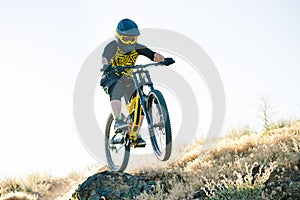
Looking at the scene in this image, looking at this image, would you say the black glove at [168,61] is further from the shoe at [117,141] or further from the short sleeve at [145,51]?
the shoe at [117,141]

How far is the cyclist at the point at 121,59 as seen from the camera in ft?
30.1

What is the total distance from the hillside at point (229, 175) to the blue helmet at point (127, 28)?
2.99 meters

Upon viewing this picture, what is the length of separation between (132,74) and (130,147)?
1.60 m

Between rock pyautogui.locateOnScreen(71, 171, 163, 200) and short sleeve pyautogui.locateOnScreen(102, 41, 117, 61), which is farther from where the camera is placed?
short sleeve pyautogui.locateOnScreen(102, 41, 117, 61)

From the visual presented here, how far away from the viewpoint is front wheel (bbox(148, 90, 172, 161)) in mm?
8094

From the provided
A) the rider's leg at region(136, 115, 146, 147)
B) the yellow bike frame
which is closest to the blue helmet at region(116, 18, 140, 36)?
the yellow bike frame

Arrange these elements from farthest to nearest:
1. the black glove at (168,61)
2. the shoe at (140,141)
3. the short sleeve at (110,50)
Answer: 1. the short sleeve at (110,50)
2. the black glove at (168,61)
3. the shoe at (140,141)

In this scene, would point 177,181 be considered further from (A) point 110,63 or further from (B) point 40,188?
(B) point 40,188

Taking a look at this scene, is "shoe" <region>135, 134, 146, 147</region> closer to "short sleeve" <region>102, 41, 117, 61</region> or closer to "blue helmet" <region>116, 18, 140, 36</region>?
"short sleeve" <region>102, 41, 117, 61</region>

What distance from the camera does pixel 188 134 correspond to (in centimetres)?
1030

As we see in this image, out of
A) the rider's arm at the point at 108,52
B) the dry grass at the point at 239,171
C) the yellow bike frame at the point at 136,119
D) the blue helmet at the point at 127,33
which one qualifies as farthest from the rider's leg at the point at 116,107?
the dry grass at the point at 239,171

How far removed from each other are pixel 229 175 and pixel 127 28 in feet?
11.7

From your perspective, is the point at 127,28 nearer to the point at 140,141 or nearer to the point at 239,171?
the point at 140,141

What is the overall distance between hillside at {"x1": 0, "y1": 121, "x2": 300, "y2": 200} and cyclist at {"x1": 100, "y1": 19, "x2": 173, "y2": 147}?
4.57 feet
